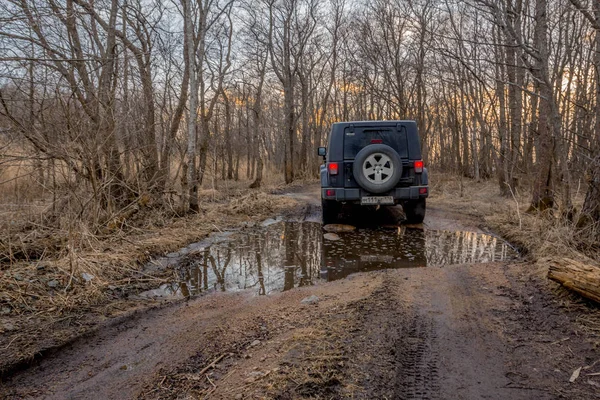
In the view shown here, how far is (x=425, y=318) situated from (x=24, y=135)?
5.26 metres

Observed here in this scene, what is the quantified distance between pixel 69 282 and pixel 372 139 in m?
5.51

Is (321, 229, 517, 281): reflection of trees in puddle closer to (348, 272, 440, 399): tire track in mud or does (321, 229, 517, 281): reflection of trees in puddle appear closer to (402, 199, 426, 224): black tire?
(402, 199, 426, 224): black tire

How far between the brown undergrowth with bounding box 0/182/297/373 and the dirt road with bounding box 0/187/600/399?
28cm

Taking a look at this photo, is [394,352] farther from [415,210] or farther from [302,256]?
[415,210]

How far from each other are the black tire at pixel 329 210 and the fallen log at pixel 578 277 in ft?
14.7

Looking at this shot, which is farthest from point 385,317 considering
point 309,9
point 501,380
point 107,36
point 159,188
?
point 309,9

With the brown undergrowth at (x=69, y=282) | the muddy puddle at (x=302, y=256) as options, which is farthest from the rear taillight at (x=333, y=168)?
the brown undergrowth at (x=69, y=282)

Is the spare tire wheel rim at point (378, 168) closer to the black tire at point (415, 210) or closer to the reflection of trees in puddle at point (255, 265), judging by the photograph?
the black tire at point (415, 210)

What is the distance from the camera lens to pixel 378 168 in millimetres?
6793

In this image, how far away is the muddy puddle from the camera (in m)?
4.41

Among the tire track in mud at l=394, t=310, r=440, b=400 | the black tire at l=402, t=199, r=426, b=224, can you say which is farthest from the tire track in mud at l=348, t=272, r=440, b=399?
the black tire at l=402, t=199, r=426, b=224

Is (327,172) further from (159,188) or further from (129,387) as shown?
(129,387)

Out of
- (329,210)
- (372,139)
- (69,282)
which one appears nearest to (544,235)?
(372,139)

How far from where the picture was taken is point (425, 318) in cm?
298
